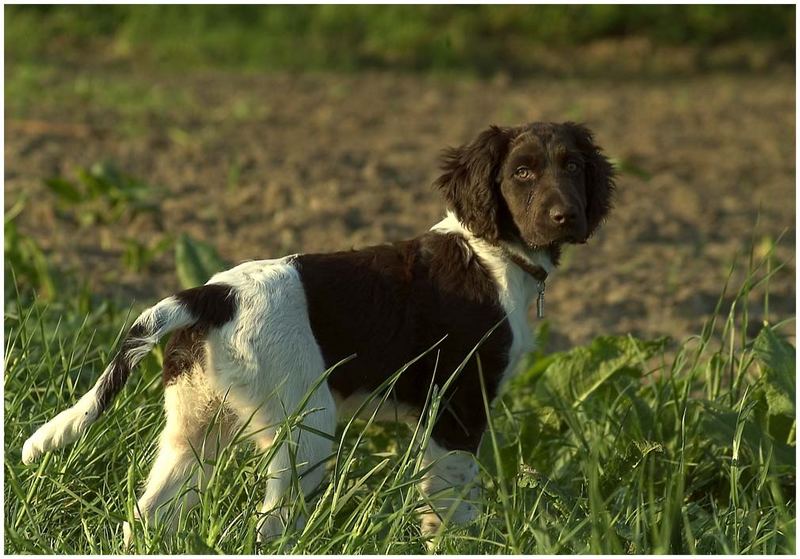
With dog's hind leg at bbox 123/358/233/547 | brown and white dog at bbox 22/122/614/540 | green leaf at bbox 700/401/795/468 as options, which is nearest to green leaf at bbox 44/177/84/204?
brown and white dog at bbox 22/122/614/540

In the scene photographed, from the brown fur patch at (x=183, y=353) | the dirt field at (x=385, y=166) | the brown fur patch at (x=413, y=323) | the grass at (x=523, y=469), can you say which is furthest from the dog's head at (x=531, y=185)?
the dirt field at (x=385, y=166)

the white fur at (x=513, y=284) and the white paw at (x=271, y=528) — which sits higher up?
the white fur at (x=513, y=284)

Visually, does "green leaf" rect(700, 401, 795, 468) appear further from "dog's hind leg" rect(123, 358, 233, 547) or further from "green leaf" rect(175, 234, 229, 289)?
"green leaf" rect(175, 234, 229, 289)

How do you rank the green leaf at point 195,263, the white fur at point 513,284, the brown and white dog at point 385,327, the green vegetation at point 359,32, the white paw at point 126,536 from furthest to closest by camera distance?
the green vegetation at point 359,32 < the green leaf at point 195,263 < the white fur at point 513,284 < the brown and white dog at point 385,327 < the white paw at point 126,536

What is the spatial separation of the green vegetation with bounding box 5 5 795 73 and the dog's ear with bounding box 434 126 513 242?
9.74 m

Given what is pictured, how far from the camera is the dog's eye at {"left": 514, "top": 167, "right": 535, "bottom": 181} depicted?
4.09 m

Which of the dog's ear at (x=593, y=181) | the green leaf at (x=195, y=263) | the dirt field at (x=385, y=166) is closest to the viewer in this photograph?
the dog's ear at (x=593, y=181)

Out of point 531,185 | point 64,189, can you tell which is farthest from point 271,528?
point 64,189

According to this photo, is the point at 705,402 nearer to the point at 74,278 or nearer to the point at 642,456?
the point at 642,456

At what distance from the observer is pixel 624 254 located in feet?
25.0

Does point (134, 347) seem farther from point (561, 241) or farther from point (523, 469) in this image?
point (561, 241)

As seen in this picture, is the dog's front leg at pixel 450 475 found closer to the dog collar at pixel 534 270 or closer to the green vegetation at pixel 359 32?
the dog collar at pixel 534 270

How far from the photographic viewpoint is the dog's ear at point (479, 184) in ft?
13.5

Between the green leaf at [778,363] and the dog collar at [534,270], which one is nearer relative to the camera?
the dog collar at [534,270]
